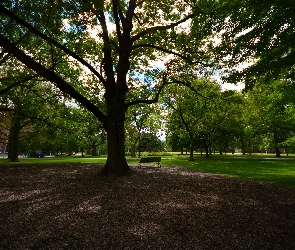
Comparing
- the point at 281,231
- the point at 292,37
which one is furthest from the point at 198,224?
the point at 292,37

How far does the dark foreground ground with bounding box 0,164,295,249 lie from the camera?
506cm

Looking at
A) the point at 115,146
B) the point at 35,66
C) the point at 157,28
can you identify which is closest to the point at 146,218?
the point at 115,146

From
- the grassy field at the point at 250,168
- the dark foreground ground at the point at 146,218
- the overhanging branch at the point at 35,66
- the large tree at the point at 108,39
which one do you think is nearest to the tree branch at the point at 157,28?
the large tree at the point at 108,39

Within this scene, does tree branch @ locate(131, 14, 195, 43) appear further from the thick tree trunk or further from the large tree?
the thick tree trunk

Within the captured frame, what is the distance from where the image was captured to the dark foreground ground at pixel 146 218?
5.06 meters

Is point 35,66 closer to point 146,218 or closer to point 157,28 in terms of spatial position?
point 157,28

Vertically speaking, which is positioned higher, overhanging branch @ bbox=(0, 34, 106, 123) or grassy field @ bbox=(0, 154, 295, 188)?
overhanging branch @ bbox=(0, 34, 106, 123)

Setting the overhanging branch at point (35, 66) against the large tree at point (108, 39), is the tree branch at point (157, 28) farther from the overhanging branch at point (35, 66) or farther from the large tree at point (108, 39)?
the overhanging branch at point (35, 66)

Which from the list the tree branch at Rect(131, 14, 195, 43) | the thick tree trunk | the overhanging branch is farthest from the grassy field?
the tree branch at Rect(131, 14, 195, 43)

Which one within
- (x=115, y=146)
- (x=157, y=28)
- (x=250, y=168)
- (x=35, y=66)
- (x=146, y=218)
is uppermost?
(x=157, y=28)

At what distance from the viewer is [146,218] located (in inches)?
258

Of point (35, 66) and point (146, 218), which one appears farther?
point (35, 66)

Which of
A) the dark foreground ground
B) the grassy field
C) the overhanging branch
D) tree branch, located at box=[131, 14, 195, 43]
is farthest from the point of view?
tree branch, located at box=[131, 14, 195, 43]

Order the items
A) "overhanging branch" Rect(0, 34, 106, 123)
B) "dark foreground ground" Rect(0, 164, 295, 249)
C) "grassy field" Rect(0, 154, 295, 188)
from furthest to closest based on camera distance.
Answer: "grassy field" Rect(0, 154, 295, 188) → "overhanging branch" Rect(0, 34, 106, 123) → "dark foreground ground" Rect(0, 164, 295, 249)
